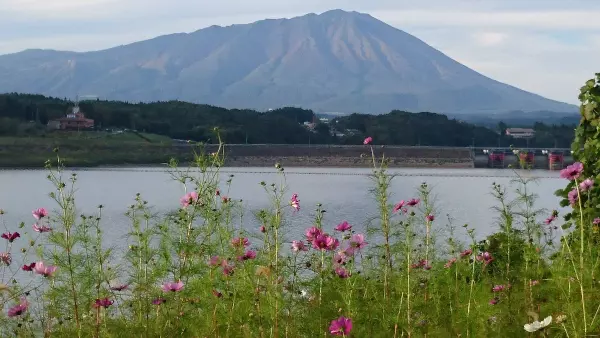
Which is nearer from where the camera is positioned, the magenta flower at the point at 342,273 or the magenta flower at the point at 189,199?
the magenta flower at the point at 342,273

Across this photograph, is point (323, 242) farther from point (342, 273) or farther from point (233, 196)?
point (233, 196)

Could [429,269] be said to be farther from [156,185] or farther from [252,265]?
[156,185]

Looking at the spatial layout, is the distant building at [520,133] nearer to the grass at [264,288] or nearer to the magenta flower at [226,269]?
the grass at [264,288]

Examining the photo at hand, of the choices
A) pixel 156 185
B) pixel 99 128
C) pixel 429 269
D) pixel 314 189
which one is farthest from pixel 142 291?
pixel 99 128

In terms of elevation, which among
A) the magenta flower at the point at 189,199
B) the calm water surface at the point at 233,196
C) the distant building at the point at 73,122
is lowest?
the calm water surface at the point at 233,196

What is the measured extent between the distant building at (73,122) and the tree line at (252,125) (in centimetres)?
153

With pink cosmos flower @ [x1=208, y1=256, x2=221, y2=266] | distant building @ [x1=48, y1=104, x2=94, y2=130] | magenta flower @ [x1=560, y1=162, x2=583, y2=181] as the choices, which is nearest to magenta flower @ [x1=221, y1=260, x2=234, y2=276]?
pink cosmos flower @ [x1=208, y1=256, x2=221, y2=266]

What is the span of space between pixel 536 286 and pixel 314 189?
5212 centimetres

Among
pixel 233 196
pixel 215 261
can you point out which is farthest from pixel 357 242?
pixel 233 196

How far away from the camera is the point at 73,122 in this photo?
334 ft

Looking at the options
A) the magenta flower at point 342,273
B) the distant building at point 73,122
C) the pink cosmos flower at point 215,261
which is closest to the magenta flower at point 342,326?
the magenta flower at point 342,273

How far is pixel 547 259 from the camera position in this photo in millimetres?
7910

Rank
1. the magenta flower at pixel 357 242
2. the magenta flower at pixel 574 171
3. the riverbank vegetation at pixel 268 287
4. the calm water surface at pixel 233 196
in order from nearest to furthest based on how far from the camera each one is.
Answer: the magenta flower at pixel 574 171 < the riverbank vegetation at pixel 268 287 < the magenta flower at pixel 357 242 < the calm water surface at pixel 233 196

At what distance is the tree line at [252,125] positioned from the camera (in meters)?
106
